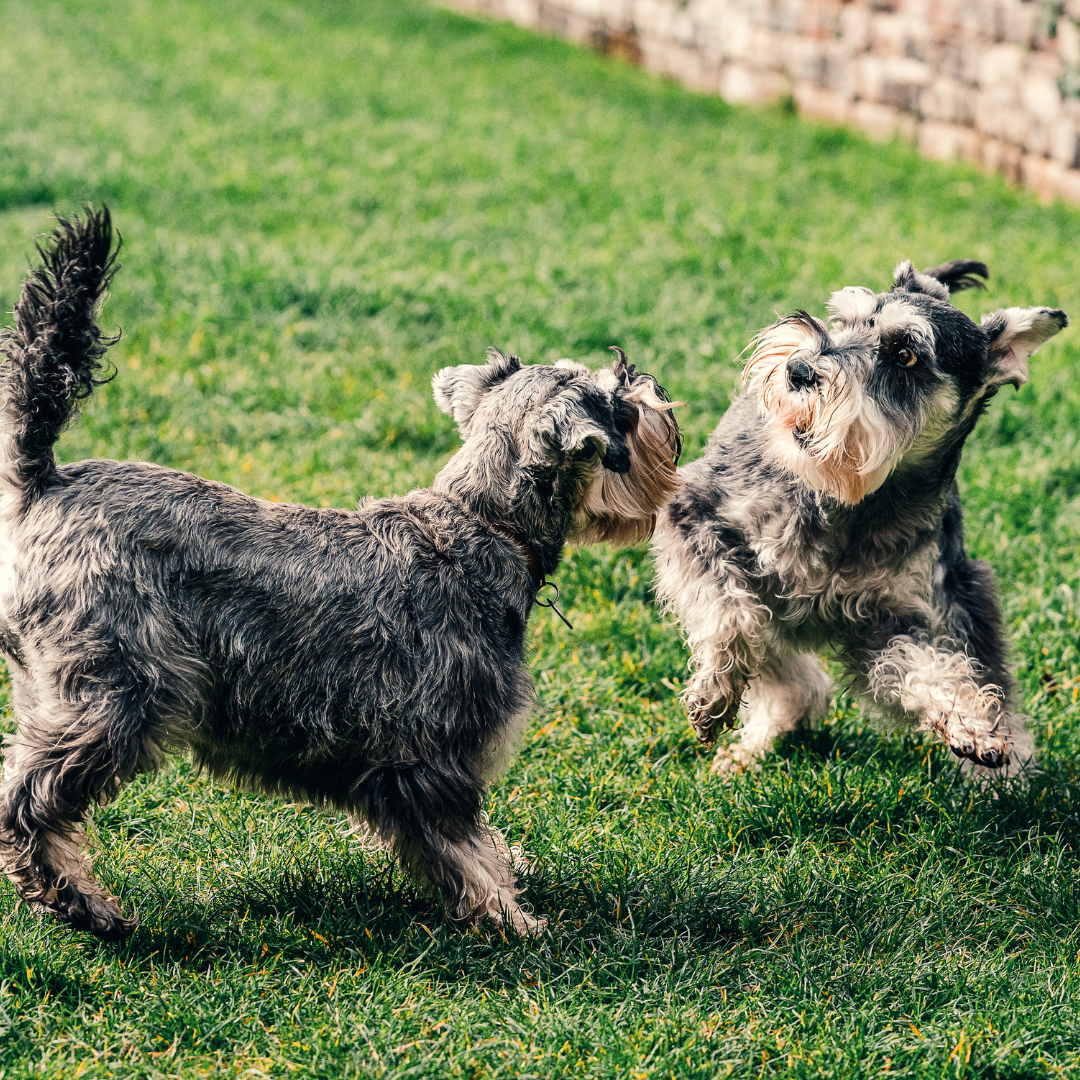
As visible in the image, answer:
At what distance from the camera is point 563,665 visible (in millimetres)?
4926

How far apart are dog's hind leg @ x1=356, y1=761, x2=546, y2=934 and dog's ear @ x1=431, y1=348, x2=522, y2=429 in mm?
1093

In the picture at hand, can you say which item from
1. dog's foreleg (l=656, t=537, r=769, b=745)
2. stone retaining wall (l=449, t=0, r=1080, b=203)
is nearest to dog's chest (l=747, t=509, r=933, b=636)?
dog's foreleg (l=656, t=537, r=769, b=745)

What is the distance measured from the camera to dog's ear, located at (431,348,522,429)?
12.6 feet

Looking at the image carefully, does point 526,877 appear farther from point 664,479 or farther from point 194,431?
point 194,431

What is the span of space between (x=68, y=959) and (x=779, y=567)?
2584 millimetres

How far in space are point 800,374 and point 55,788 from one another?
2555 mm

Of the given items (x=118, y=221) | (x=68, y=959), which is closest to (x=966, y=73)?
→ (x=118, y=221)

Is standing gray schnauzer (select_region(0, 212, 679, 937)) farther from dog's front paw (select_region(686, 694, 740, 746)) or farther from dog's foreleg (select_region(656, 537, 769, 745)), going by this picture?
dog's front paw (select_region(686, 694, 740, 746))

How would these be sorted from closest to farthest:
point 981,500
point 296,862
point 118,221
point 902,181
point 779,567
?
point 296,862
point 779,567
point 981,500
point 118,221
point 902,181

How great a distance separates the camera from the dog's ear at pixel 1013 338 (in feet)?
13.0

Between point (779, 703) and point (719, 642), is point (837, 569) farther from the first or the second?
point (779, 703)

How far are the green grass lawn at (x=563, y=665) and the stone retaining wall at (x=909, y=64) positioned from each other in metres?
0.55

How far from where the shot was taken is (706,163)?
452 inches

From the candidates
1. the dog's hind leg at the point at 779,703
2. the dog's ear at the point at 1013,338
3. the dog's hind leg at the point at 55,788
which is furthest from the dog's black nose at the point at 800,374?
the dog's hind leg at the point at 55,788
